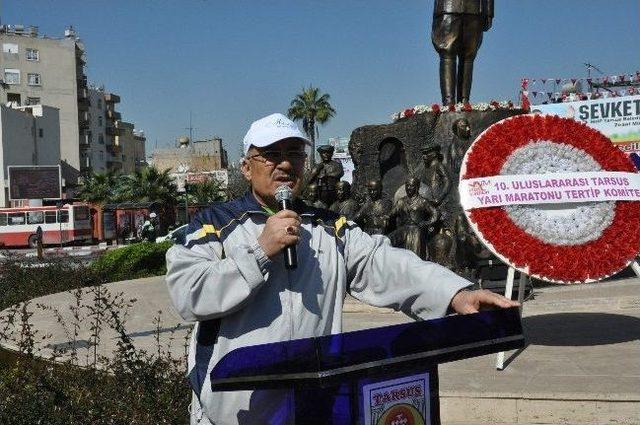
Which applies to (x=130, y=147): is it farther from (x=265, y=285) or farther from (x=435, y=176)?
(x=265, y=285)

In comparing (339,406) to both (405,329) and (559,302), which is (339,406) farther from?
(559,302)

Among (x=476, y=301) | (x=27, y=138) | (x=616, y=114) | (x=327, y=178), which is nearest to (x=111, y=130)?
(x=27, y=138)

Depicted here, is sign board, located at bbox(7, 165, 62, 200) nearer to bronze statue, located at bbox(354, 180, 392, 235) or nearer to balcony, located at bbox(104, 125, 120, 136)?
balcony, located at bbox(104, 125, 120, 136)

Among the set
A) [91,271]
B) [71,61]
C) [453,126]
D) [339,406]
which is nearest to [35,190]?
[71,61]

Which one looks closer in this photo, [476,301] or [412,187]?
[476,301]

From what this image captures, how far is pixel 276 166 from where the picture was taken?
104 inches

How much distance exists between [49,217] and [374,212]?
1365 inches

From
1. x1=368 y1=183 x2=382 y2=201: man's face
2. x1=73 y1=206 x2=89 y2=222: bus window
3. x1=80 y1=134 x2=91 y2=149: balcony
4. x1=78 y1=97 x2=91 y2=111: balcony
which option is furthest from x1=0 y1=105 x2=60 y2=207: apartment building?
x1=368 y1=183 x2=382 y2=201: man's face

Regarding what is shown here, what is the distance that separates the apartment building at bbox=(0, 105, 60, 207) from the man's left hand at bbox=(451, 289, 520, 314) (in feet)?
215

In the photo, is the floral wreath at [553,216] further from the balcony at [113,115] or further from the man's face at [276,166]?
the balcony at [113,115]

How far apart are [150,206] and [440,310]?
4448cm

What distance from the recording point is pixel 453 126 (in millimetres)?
11836

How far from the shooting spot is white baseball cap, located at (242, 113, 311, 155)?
256 cm

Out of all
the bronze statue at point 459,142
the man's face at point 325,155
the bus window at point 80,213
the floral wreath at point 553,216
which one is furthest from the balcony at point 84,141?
the floral wreath at point 553,216
